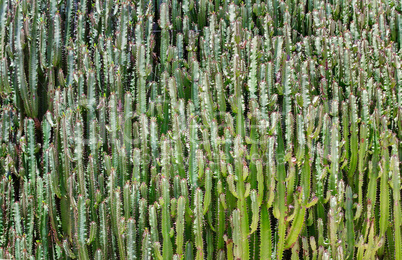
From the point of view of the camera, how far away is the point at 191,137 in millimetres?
2436

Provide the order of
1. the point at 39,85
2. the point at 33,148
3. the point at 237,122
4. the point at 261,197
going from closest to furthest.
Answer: the point at 261,197, the point at 237,122, the point at 33,148, the point at 39,85

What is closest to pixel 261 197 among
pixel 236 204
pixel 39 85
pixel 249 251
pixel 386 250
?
pixel 236 204

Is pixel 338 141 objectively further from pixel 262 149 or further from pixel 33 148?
pixel 33 148

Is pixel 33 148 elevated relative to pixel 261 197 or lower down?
elevated

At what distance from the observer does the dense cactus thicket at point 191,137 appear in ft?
7.81

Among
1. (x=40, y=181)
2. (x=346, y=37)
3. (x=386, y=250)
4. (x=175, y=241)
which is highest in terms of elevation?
(x=346, y=37)

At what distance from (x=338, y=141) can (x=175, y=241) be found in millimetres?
1175

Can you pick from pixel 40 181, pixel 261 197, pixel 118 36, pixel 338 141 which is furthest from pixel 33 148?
pixel 338 141

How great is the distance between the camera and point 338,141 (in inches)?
96.7

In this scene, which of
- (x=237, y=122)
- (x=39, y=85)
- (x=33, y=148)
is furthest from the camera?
(x=39, y=85)

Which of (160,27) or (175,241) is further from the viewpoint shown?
(160,27)

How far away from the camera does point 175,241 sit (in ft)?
7.72

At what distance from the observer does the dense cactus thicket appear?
7.81 ft

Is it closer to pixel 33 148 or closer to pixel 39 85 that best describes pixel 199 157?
pixel 33 148
